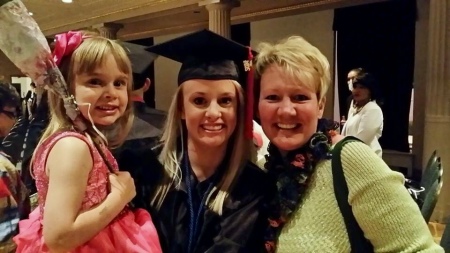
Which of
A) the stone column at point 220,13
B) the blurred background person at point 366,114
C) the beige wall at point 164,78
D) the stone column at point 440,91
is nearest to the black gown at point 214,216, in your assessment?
the blurred background person at point 366,114

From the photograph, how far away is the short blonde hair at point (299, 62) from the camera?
1331 mm

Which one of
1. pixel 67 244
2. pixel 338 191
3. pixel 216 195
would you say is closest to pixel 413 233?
pixel 338 191

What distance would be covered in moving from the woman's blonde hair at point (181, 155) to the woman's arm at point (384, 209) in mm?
414

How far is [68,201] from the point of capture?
3.95 ft

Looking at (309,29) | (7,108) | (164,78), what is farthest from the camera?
(164,78)

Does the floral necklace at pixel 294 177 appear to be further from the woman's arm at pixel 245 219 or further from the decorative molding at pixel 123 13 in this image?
the decorative molding at pixel 123 13

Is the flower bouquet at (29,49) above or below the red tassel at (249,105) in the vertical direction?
above

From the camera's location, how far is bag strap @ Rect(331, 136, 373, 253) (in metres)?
1.19

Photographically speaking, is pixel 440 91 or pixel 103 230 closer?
pixel 103 230

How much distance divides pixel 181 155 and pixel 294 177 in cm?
40

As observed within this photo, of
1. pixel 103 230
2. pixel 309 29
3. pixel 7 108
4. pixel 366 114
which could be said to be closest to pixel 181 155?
pixel 103 230

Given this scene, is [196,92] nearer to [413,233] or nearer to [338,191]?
[338,191]

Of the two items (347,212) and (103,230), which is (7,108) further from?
(347,212)

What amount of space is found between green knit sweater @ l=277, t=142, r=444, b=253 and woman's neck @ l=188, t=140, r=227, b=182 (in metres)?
0.41
